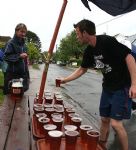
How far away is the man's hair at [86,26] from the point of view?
4094mm

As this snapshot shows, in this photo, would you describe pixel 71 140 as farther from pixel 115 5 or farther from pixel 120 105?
pixel 115 5

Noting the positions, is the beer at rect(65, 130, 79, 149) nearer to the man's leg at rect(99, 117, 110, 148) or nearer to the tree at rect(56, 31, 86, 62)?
the man's leg at rect(99, 117, 110, 148)

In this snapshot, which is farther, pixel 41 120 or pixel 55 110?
pixel 55 110

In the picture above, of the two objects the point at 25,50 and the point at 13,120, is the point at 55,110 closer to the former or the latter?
the point at 13,120

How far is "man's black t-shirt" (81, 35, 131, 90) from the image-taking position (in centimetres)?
412

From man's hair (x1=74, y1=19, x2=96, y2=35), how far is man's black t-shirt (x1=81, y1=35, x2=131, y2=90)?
14 centimetres

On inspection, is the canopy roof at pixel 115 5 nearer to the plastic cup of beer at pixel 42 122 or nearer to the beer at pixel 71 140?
the plastic cup of beer at pixel 42 122

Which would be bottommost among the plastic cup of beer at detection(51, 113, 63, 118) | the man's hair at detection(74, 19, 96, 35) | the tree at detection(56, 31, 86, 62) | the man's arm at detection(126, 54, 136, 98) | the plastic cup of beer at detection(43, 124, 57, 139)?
the plastic cup of beer at detection(43, 124, 57, 139)

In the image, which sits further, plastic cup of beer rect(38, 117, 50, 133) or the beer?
plastic cup of beer rect(38, 117, 50, 133)

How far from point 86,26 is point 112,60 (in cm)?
50

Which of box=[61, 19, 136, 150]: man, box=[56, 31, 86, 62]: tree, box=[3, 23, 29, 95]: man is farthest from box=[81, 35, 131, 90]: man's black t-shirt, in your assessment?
box=[56, 31, 86, 62]: tree

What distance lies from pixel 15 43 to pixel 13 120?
2.98 meters

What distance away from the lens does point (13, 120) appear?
4199 mm

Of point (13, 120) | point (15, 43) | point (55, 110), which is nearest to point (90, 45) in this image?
point (55, 110)
